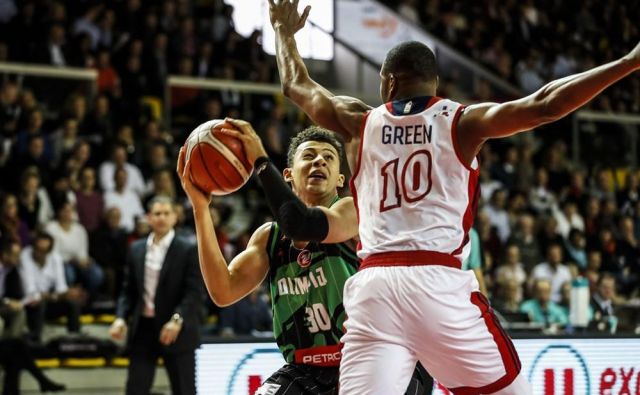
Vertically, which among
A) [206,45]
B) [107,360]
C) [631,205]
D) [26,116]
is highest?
[206,45]

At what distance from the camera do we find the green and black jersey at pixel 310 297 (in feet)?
15.0

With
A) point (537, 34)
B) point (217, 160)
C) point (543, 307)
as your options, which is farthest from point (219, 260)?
point (537, 34)

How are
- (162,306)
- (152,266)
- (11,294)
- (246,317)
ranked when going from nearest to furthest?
(162,306), (152,266), (11,294), (246,317)

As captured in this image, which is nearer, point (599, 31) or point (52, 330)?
point (52, 330)

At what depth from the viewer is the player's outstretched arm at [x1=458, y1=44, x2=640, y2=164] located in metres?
3.54

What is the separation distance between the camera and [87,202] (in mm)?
11250

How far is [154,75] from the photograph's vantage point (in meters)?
14.0

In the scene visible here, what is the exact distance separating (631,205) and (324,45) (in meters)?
5.36

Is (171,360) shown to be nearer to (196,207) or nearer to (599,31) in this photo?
(196,207)

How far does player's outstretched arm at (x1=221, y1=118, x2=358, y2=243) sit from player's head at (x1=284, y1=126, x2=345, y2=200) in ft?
1.38

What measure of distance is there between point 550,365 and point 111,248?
16.9 ft

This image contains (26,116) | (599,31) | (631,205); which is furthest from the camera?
(599,31)

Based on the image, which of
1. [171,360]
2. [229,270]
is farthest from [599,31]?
[229,270]

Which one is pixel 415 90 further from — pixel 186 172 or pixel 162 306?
pixel 162 306
